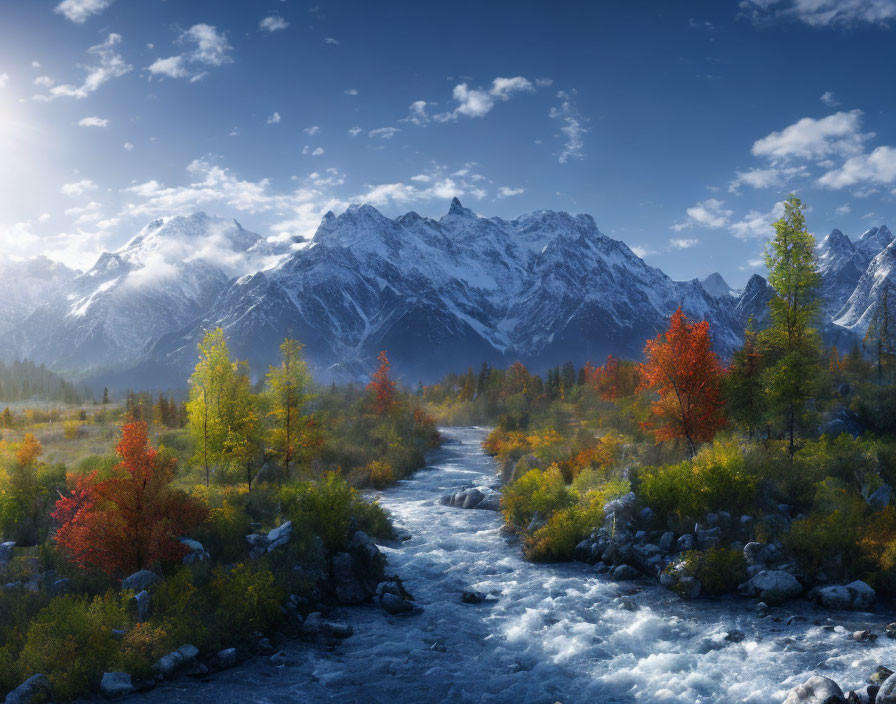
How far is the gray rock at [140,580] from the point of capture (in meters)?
19.4

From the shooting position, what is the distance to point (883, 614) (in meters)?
19.9

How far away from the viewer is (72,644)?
16.1 metres

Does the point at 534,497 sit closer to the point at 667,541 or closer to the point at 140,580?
the point at 667,541

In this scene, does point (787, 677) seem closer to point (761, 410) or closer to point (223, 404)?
point (761, 410)

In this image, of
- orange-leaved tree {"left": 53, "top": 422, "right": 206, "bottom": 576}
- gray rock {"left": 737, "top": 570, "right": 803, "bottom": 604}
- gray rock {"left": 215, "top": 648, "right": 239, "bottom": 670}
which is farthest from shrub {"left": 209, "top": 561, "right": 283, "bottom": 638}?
gray rock {"left": 737, "top": 570, "right": 803, "bottom": 604}

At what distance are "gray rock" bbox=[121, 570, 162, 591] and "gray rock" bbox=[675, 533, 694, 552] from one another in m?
21.4

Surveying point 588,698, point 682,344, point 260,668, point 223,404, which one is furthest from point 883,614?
point 223,404

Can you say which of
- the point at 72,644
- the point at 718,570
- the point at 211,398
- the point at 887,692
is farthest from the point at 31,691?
the point at 718,570

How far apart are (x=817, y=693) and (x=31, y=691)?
20611 mm

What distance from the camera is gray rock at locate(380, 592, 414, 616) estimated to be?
22.8m

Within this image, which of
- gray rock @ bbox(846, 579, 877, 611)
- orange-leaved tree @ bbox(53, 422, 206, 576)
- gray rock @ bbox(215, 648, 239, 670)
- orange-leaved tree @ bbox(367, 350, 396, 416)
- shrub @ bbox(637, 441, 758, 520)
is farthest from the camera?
orange-leaved tree @ bbox(367, 350, 396, 416)

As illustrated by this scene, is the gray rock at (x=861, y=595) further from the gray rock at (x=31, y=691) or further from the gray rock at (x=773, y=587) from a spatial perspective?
the gray rock at (x=31, y=691)

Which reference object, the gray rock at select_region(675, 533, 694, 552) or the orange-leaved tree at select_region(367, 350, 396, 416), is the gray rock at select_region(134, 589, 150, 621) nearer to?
the gray rock at select_region(675, 533, 694, 552)

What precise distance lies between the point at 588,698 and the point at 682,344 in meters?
24.7
